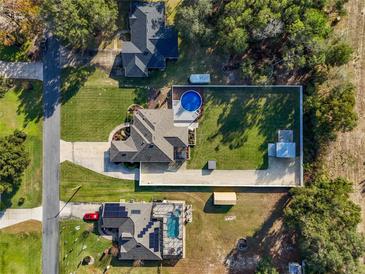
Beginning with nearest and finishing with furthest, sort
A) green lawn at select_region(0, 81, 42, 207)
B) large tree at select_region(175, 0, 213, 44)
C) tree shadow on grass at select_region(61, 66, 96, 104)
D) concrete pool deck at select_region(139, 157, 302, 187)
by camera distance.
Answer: large tree at select_region(175, 0, 213, 44) → concrete pool deck at select_region(139, 157, 302, 187) → tree shadow on grass at select_region(61, 66, 96, 104) → green lawn at select_region(0, 81, 42, 207)

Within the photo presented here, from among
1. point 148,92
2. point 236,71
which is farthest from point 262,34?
point 148,92

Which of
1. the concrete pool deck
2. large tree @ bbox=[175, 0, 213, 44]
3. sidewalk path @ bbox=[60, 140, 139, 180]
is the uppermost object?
large tree @ bbox=[175, 0, 213, 44]

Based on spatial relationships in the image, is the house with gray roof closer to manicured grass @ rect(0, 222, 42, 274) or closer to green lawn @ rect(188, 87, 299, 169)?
green lawn @ rect(188, 87, 299, 169)

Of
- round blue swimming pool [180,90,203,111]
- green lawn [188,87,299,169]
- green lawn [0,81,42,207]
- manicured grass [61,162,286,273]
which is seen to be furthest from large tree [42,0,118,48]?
manicured grass [61,162,286,273]

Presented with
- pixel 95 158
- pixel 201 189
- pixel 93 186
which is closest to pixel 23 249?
pixel 93 186

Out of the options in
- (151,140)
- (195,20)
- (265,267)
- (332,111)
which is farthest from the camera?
(151,140)

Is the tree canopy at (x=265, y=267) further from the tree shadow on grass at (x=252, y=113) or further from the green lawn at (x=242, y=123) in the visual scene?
the tree shadow on grass at (x=252, y=113)

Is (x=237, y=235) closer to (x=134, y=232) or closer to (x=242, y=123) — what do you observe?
(x=134, y=232)
